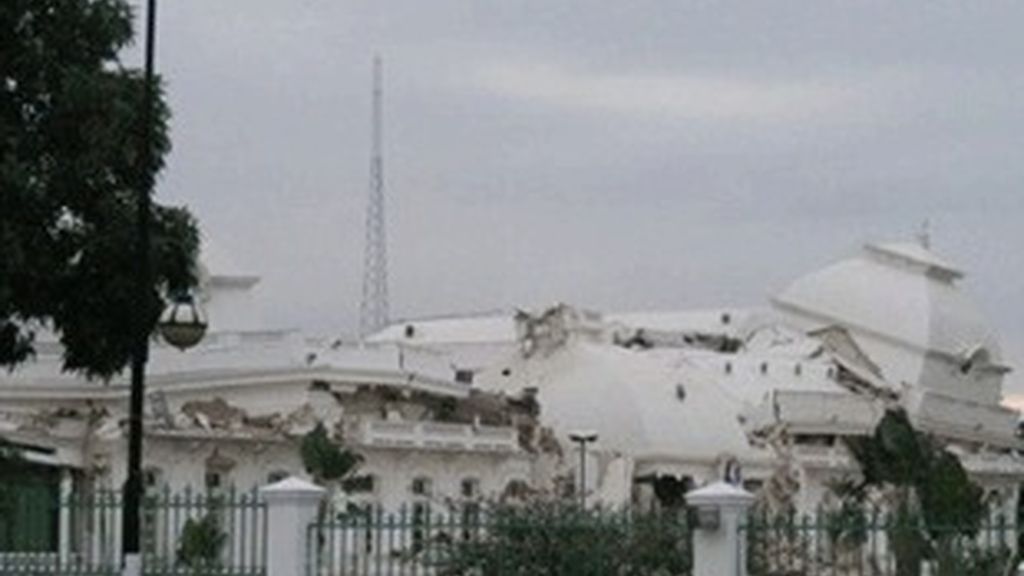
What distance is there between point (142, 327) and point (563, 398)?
180 ft

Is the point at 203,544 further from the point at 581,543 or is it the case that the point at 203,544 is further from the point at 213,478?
the point at 213,478

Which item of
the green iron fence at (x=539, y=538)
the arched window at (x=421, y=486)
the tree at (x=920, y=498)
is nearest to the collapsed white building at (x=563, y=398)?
the arched window at (x=421, y=486)

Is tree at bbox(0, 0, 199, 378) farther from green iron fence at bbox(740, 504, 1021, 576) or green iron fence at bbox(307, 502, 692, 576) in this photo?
green iron fence at bbox(740, 504, 1021, 576)

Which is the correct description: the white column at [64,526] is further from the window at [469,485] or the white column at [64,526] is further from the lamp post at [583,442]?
the lamp post at [583,442]

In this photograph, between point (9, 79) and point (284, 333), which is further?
point (284, 333)

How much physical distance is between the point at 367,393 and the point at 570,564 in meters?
43.8

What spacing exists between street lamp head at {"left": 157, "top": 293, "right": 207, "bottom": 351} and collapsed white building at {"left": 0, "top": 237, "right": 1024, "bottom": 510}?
15.1 meters

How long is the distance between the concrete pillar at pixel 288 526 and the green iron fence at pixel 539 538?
6.2 inches

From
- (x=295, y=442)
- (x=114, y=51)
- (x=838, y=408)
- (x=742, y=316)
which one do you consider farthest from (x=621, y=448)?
(x=114, y=51)

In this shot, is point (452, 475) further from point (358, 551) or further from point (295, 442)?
point (358, 551)

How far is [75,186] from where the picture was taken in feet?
98.6

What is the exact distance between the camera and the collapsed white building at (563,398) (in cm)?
6225

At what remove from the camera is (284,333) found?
225 feet

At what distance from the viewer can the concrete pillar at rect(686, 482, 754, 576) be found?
77.0ft
